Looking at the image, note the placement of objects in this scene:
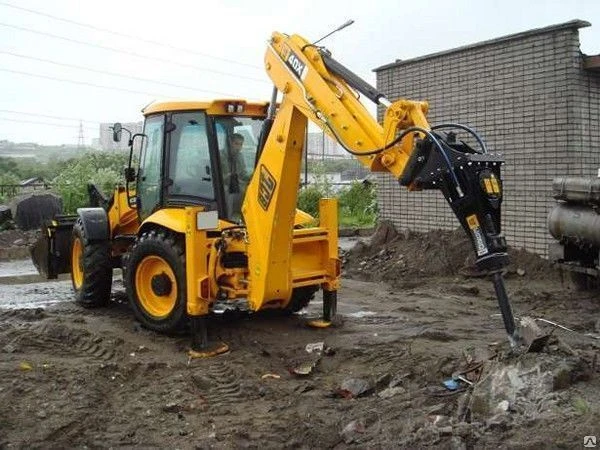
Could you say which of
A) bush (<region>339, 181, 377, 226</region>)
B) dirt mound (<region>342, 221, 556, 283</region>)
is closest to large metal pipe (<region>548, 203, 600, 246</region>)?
dirt mound (<region>342, 221, 556, 283</region>)

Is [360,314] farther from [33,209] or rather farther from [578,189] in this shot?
[33,209]

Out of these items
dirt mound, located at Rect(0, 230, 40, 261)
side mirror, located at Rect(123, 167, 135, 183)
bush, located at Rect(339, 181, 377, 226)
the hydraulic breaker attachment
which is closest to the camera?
the hydraulic breaker attachment

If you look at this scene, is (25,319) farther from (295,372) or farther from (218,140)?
(295,372)

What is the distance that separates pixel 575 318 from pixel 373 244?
491cm

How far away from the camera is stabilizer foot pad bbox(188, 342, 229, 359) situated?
624 centimetres

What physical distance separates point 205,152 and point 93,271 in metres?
2.24

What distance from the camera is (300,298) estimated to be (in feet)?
24.9

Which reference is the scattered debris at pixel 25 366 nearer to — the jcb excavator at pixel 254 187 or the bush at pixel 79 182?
the jcb excavator at pixel 254 187

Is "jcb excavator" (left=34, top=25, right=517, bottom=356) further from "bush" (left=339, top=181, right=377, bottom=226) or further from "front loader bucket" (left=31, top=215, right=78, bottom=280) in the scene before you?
"bush" (left=339, top=181, right=377, bottom=226)

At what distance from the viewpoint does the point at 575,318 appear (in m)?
7.42

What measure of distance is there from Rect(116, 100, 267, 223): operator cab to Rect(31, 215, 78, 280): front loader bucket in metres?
2.10

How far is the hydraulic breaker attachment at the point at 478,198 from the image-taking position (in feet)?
14.6

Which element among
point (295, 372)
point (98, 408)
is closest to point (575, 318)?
point (295, 372)

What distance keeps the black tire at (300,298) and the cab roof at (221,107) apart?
1937mm
